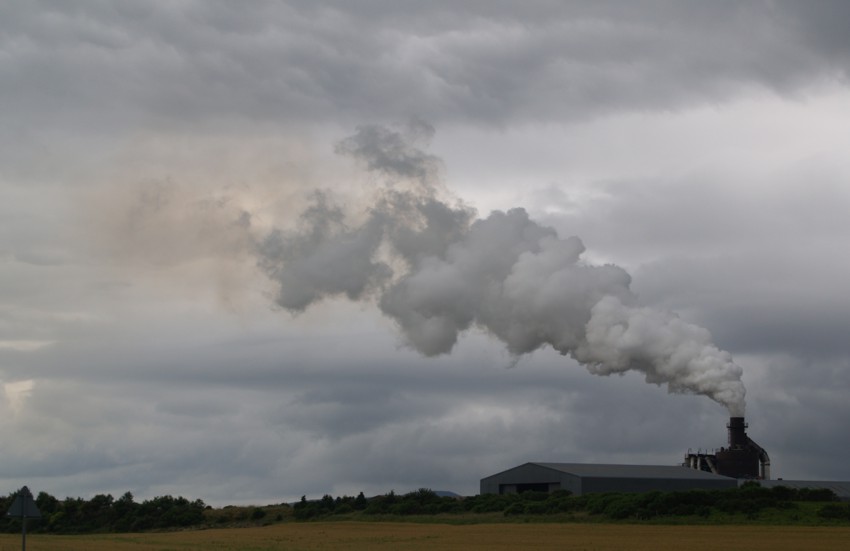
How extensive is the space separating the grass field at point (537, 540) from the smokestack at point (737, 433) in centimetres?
3430

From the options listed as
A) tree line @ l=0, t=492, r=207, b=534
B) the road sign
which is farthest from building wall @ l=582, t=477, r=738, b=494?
the road sign

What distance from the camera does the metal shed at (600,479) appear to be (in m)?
115

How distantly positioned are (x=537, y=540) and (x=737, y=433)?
5700 cm

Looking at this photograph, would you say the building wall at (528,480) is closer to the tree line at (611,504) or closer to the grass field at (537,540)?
the tree line at (611,504)

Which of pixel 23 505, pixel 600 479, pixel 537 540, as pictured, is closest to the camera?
pixel 23 505

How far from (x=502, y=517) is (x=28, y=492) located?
6846 centimetres

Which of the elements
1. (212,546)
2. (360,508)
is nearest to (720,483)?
(360,508)

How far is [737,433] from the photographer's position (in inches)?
4675

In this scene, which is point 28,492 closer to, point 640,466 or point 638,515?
point 638,515

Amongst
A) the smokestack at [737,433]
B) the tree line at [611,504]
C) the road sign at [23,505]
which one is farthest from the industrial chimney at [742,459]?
the road sign at [23,505]

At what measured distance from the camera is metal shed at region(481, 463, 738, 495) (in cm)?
11506

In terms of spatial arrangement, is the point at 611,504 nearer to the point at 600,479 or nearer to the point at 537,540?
the point at 600,479

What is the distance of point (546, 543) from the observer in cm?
6569

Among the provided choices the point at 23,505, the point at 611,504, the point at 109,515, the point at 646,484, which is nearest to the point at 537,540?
the point at 611,504
